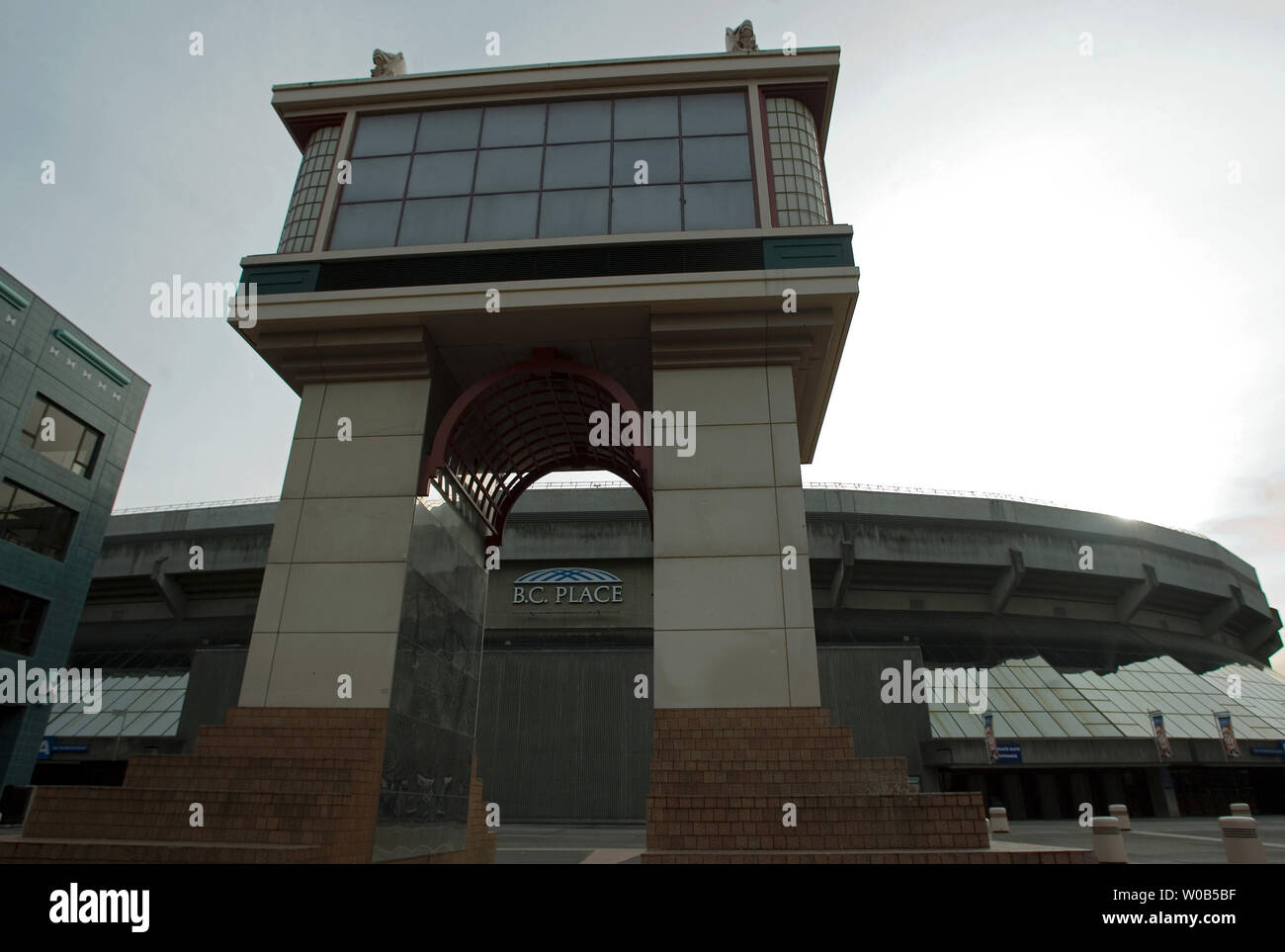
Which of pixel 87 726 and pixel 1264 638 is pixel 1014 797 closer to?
pixel 1264 638

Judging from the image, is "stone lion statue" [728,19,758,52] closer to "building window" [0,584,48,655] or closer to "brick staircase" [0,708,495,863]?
"brick staircase" [0,708,495,863]

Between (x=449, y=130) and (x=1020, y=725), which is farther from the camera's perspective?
(x=1020, y=725)

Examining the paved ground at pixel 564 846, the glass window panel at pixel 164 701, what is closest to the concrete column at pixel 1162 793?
the paved ground at pixel 564 846

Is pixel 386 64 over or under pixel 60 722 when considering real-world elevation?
over

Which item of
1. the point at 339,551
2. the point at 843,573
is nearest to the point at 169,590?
the point at 843,573

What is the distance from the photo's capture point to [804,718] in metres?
11.4

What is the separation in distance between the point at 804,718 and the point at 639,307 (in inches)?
307

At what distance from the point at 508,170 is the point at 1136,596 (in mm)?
51635

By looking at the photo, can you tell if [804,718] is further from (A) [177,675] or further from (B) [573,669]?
(A) [177,675]

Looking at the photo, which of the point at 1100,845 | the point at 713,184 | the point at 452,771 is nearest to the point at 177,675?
the point at 452,771

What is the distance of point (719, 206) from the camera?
15.1m

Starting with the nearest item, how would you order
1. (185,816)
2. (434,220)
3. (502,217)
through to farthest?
(185,816) → (502,217) → (434,220)

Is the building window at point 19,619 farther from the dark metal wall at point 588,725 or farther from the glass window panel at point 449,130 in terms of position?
the glass window panel at point 449,130

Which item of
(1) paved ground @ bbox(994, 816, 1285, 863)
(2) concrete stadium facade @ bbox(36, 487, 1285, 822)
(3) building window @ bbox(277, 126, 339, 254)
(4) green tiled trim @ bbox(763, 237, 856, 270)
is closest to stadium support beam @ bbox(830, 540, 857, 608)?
(2) concrete stadium facade @ bbox(36, 487, 1285, 822)
